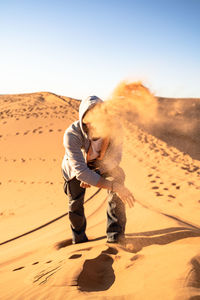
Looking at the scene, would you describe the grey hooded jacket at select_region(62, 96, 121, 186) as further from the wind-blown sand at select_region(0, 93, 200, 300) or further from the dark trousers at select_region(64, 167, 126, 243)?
the wind-blown sand at select_region(0, 93, 200, 300)

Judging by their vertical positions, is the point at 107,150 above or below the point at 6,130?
above

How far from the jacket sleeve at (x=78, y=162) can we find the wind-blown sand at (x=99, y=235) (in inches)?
25.9

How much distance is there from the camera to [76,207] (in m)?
2.78

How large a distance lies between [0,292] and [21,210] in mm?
4402

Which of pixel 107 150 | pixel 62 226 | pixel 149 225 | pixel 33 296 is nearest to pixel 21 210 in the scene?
pixel 62 226

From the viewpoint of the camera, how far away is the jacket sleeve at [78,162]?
234cm

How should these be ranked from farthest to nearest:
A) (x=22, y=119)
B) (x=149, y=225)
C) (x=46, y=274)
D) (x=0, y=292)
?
(x=22, y=119) < (x=149, y=225) < (x=46, y=274) < (x=0, y=292)

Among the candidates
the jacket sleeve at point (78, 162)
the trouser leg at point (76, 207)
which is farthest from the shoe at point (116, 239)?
the jacket sleeve at point (78, 162)

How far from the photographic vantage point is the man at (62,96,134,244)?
7.68 feet

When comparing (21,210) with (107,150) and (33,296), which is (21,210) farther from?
(33,296)

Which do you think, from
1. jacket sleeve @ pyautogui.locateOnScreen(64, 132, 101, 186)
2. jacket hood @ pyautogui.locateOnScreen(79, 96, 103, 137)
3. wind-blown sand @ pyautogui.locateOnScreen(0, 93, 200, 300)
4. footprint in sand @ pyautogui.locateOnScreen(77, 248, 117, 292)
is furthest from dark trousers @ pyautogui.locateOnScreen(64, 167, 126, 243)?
jacket hood @ pyautogui.locateOnScreen(79, 96, 103, 137)

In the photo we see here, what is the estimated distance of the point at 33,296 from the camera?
1598 millimetres

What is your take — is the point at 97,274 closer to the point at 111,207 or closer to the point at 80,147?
the point at 111,207

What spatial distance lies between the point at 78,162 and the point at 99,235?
49.3 inches
